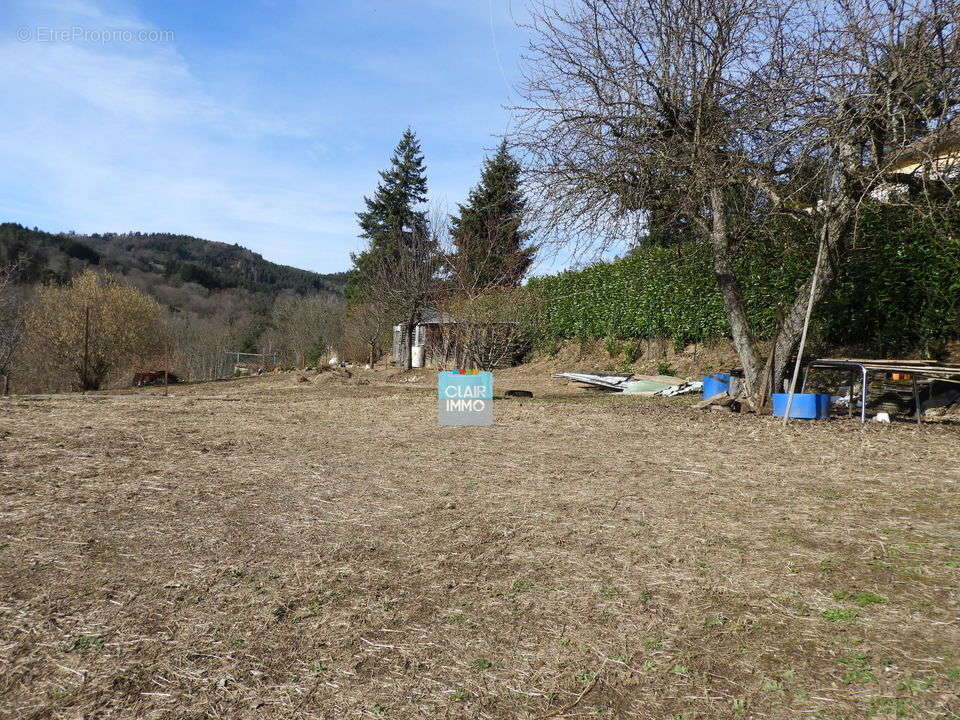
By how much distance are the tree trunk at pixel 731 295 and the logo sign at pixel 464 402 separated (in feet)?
11.5

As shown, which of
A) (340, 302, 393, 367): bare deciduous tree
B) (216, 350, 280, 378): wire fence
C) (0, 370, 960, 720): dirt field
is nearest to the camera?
(0, 370, 960, 720): dirt field

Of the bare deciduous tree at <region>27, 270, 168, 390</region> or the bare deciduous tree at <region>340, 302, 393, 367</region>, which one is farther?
Answer: the bare deciduous tree at <region>340, 302, 393, 367</region>

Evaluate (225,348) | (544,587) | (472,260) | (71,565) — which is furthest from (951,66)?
Result: (225,348)

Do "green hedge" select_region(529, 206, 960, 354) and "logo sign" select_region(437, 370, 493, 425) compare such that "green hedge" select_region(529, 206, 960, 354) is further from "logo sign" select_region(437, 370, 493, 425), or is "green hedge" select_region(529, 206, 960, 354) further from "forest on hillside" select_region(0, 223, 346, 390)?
"forest on hillside" select_region(0, 223, 346, 390)

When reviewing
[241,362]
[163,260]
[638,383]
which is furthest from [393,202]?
[163,260]

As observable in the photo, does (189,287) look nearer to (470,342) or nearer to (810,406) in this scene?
(470,342)

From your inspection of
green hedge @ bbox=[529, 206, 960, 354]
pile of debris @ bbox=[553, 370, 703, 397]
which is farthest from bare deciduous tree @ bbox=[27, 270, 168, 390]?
green hedge @ bbox=[529, 206, 960, 354]

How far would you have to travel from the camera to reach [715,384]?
977 centimetres

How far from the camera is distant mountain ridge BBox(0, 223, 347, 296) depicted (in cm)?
5659

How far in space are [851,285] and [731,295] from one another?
8.85ft

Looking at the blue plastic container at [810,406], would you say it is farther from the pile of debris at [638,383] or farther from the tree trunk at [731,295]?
the pile of debris at [638,383]

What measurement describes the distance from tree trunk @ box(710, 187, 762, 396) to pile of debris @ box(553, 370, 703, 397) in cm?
223

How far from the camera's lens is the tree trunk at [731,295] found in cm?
901

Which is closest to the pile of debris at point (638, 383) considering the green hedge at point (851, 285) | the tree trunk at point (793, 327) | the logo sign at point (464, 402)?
the green hedge at point (851, 285)
